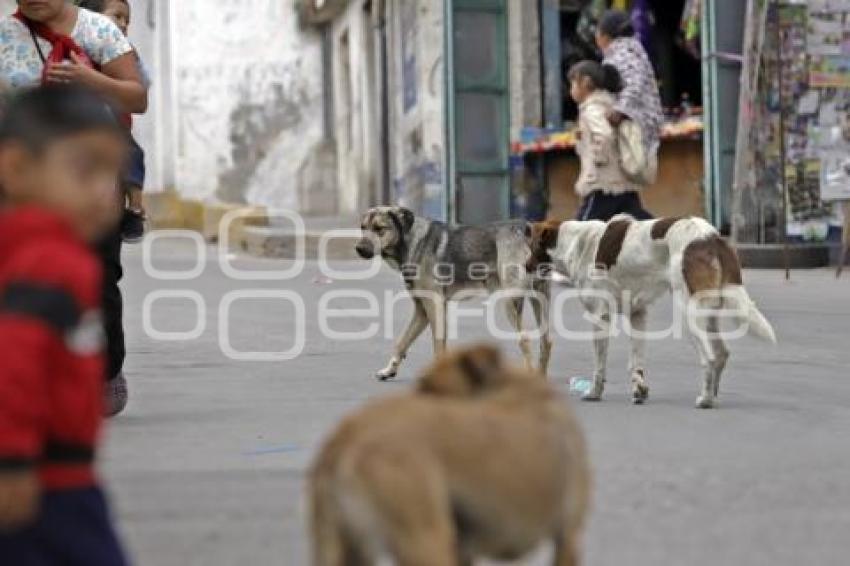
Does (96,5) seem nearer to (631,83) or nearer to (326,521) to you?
(631,83)

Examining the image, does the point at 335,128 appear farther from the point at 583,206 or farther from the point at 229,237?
the point at 583,206

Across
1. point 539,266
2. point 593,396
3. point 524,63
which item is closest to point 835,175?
point 524,63

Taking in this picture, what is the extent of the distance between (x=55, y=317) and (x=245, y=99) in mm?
25446

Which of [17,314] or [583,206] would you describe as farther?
[583,206]

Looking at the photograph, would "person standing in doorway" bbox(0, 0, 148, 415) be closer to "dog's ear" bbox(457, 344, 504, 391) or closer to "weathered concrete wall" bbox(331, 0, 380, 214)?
"dog's ear" bbox(457, 344, 504, 391)

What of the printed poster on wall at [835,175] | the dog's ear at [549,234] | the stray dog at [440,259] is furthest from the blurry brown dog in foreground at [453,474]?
the printed poster on wall at [835,175]

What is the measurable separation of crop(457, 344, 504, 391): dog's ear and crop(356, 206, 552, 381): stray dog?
217 inches

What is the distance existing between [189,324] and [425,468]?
882 cm

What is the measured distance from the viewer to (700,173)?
54.5ft

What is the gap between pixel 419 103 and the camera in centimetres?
1956

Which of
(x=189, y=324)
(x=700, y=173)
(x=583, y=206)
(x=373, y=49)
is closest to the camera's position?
(x=583, y=206)

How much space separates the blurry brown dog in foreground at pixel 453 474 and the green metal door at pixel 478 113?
49.7 ft

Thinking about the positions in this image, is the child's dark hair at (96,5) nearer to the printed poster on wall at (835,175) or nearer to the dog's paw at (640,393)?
the dog's paw at (640,393)

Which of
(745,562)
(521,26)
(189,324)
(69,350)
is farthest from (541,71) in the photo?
(69,350)
